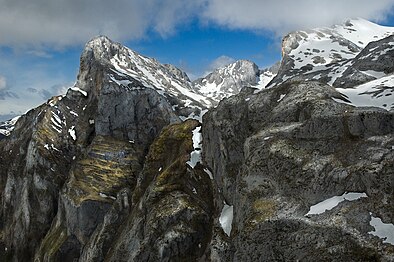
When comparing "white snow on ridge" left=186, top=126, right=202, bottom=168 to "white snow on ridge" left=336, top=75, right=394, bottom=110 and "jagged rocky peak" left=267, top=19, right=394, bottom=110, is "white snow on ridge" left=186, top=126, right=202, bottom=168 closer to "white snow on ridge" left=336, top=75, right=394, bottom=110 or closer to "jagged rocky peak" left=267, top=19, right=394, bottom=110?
"jagged rocky peak" left=267, top=19, right=394, bottom=110

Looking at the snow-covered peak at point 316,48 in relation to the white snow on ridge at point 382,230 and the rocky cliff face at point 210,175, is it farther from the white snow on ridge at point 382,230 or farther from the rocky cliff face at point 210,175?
the white snow on ridge at point 382,230

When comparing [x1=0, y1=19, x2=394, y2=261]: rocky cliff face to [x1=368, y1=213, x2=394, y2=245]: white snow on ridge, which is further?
[x1=0, y1=19, x2=394, y2=261]: rocky cliff face

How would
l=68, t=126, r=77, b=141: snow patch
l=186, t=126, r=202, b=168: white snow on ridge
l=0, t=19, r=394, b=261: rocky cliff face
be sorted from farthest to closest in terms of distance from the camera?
1. l=68, t=126, r=77, b=141: snow patch
2. l=186, t=126, r=202, b=168: white snow on ridge
3. l=0, t=19, r=394, b=261: rocky cliff face

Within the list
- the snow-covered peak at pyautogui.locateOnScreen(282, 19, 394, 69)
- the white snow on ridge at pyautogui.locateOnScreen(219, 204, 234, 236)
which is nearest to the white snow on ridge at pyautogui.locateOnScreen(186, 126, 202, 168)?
the white snow on ridge at pyautogui.locateOnScreen(219, 204, 234, 236)

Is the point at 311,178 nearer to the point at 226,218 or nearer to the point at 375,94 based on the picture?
the point at 226,218

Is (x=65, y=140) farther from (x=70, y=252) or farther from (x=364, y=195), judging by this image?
(x=364, y=195)

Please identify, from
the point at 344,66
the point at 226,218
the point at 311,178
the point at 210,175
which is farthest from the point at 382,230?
the point at 344,66
